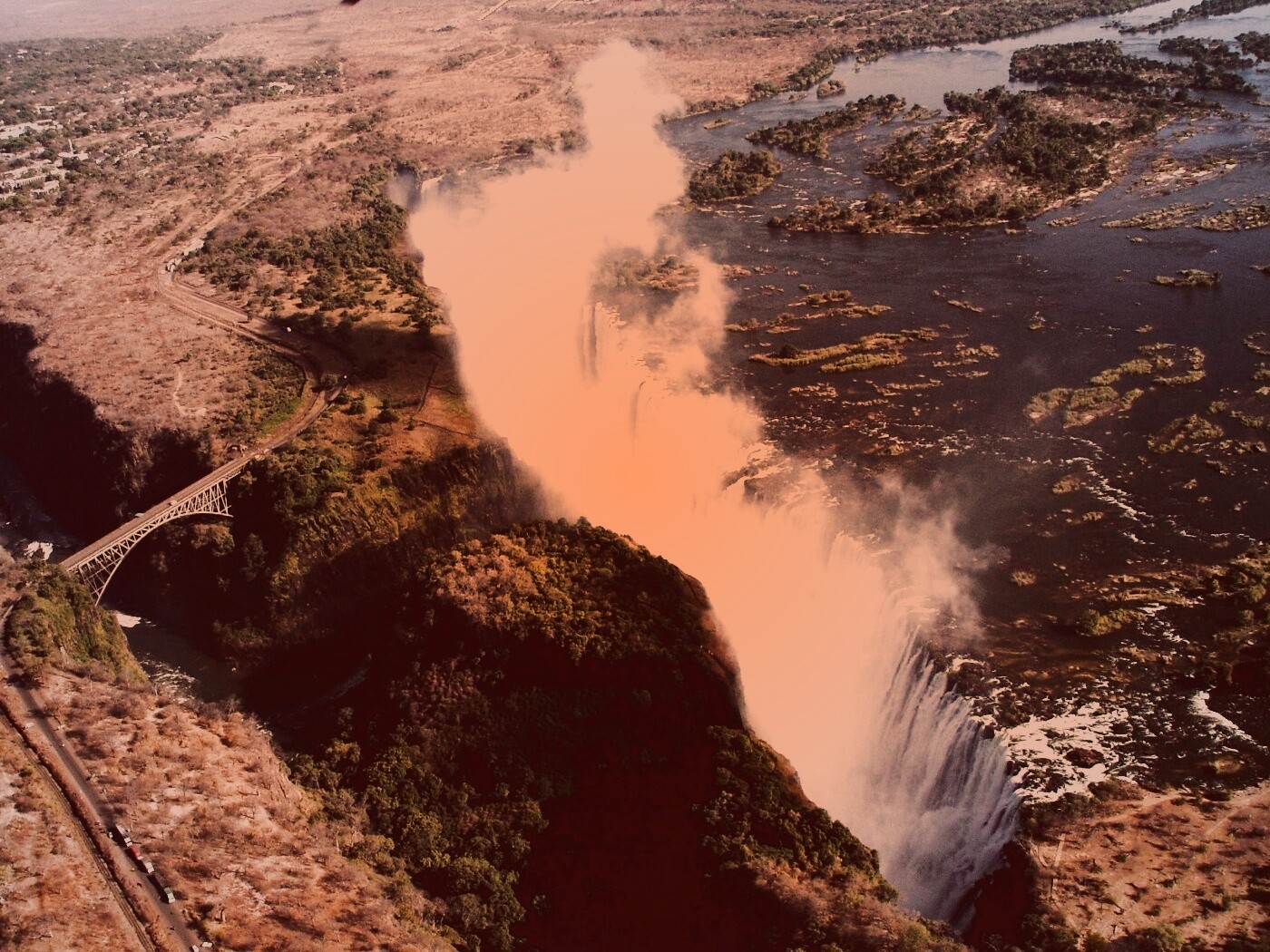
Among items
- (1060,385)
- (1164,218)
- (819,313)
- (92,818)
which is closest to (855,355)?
(819,313)

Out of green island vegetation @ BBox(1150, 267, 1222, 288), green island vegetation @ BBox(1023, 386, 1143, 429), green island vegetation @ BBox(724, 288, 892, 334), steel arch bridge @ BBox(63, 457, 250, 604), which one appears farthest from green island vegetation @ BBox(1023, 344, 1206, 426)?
steel arch bridge @ BBox(63, 457, 250, 604)

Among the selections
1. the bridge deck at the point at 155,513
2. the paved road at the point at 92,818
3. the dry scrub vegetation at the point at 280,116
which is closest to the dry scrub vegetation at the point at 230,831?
the paved road at the point at 92,818

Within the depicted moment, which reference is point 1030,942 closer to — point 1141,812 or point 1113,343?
point 1141,812

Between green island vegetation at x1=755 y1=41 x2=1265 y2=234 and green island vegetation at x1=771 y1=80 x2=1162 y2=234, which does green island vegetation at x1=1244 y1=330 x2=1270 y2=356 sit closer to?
green island vegetation at x1=755 y1=41 x2=1265 y2=234

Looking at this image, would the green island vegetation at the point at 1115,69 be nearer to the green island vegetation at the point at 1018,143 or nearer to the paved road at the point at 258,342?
the green island vegetation at the point at 1018,143

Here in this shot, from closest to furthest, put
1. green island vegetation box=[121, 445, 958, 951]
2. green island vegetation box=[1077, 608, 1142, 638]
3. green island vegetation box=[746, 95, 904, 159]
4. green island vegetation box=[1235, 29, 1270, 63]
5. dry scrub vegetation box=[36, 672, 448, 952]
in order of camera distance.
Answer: dry scrub vegetation box=[36, 672, 448, 952], green island vegetation box=[121, 445, 958, 951], green island vegetation box=[1077, 608, 1142, 638], green island vegetation box=[746, 95, 904, 159], green island vegetation box=[1235, 29, 1270, 63]

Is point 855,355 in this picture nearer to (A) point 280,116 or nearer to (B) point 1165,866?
(B) point 1165,866

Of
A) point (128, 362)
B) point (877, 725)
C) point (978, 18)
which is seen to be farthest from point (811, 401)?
point (978, 18)
